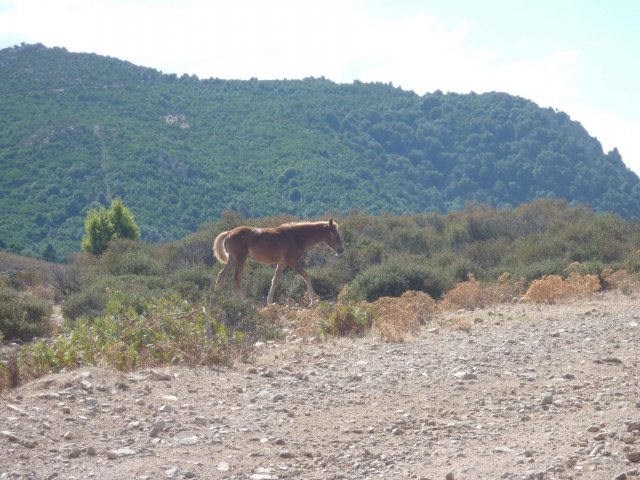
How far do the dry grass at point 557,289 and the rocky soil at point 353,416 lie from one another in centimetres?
350

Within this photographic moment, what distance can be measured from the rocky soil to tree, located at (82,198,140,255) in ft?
89.8

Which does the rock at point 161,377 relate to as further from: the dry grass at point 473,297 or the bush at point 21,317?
the bush at point 21,317

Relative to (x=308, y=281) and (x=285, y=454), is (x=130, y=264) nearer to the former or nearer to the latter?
(x=308, y=281)

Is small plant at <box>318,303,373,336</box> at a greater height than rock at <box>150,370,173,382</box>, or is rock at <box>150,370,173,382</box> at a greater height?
small plant at <box>318,303,373,336</box>

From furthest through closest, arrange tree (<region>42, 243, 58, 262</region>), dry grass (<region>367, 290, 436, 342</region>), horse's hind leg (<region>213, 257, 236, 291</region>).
Result: 1. tree (<region>42, 243, 58, 262</region>)
2. horse's hind leg (<region>213, 257, 236, 291</region>)
3. dry grass (<region>367, 290, 436, 342</region>)

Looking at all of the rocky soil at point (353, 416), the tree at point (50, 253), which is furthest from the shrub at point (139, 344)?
the tree at point (50, 253)

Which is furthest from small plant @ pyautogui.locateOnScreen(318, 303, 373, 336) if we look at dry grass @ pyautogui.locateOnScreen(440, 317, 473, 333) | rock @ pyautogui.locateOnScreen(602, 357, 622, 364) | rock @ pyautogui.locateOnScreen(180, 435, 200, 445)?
rock @ pyautogui.locateOnScreen(180, 435, 200, 445)

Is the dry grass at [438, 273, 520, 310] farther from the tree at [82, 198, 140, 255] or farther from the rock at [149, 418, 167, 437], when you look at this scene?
the tree at [82, 198, 140, 255]

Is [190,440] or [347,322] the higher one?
[347,322]

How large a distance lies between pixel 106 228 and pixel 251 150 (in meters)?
36.2

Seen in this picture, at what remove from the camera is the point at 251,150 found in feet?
237

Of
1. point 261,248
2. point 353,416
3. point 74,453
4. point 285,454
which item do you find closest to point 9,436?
point 74,453

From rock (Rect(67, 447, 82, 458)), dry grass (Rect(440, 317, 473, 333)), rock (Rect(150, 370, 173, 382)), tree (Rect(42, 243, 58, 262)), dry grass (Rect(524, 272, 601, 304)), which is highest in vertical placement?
dry grass (Rect(524, 272, 601, 304))

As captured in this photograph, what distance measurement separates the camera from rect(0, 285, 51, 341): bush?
15438mm
